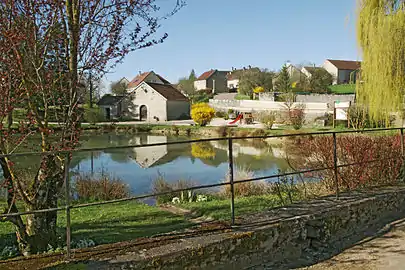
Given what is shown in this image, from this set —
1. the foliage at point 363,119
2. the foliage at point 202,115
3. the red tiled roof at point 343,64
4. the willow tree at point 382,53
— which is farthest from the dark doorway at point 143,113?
the red tiled roof at point 343,64

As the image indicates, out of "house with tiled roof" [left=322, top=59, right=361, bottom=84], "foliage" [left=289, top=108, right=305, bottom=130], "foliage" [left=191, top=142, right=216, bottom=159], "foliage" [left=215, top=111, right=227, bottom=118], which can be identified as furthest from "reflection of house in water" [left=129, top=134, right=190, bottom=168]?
"house with tiled roof" [left=322, top=59, right=361, bottom=84]

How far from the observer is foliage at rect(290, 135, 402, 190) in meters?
7.46

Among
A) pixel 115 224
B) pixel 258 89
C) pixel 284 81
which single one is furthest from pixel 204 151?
pixel 258 89

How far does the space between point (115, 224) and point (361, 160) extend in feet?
15.9

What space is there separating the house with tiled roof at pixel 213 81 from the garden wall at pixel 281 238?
83475 mm

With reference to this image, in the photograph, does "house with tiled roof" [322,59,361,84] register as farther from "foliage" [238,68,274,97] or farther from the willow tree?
the willow tree

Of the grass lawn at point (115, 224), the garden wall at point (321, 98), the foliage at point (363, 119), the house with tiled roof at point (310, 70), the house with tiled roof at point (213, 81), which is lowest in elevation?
the grass lawn at point (115, 224)

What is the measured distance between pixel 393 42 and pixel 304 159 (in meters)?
4.65

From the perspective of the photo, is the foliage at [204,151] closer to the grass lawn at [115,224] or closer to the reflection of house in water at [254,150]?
the reflection of house in water at [254,150]

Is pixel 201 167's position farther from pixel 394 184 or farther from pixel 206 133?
pixel 206 133

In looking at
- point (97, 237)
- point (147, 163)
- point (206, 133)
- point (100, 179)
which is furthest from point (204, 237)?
point (206, 133)

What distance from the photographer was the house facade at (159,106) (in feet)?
154

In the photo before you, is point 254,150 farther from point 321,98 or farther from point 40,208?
point 321,98

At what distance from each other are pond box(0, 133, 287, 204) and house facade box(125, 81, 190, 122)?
23.0 metres
